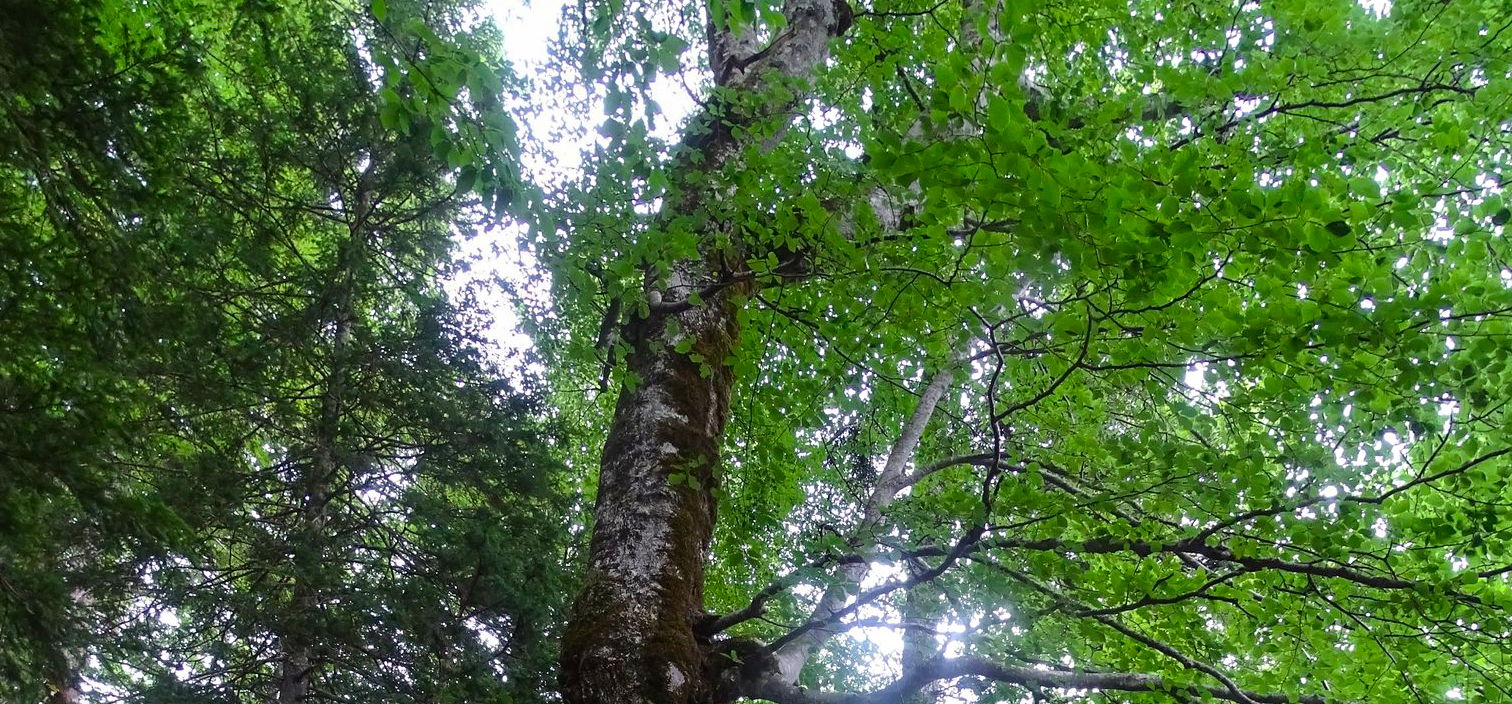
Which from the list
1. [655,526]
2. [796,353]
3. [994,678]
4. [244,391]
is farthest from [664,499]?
[244,391]

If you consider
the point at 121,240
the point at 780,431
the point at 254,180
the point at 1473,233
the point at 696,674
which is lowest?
the point at 696,674

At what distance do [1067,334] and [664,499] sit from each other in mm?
1530

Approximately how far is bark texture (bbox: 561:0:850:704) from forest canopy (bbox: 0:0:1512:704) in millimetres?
18

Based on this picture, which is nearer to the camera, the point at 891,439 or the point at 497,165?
the point at 497,165

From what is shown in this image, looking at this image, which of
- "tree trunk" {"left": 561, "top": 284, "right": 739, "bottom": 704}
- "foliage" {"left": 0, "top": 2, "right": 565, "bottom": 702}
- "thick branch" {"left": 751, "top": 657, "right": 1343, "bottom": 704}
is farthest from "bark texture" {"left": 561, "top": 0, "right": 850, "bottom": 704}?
"foliage" {"left": 0, "top": 2, "right": 565, "bottom": 702}

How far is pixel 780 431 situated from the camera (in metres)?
4.22

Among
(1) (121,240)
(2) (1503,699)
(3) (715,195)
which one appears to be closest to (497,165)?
(3) (715,195)

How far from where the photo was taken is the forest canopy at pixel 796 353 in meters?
2.62

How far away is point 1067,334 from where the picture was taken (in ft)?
8.63

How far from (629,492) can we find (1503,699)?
420cm

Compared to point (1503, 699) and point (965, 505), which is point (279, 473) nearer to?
point (965, 505)

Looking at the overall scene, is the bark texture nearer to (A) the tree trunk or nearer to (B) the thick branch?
(A) the tree trunk

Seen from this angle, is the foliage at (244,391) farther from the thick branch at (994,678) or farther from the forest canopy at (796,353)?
the thick branch at (994,678)

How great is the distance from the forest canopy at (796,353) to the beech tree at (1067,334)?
3 centimetres
